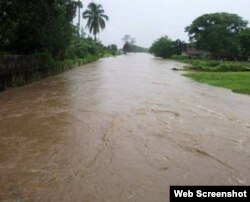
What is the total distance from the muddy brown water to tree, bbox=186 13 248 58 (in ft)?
169

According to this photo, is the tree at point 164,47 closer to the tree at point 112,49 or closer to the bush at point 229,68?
the tree at point 112,49

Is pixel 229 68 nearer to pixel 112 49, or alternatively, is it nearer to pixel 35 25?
pixel 35 25

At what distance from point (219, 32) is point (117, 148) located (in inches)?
2395

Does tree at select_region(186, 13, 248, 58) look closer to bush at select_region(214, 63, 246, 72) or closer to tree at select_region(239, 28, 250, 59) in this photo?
tree at select_region(239, 28, 250, 59)

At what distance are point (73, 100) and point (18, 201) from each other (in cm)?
1096

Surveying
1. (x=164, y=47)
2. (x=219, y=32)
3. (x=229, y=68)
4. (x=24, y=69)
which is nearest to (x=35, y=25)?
(x=24, y=69)

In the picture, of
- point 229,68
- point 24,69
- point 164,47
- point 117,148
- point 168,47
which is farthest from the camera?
point 164,47

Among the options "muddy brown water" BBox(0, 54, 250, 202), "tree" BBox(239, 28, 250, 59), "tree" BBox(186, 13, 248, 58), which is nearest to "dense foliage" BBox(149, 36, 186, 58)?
"tree" BBox(186, 13, 248, 58)

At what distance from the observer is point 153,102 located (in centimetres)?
1598

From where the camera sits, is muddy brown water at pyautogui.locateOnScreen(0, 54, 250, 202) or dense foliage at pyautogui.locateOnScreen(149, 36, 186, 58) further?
dense foliage at pyautogui.locateOnScreen(149, 36, 186, 58)

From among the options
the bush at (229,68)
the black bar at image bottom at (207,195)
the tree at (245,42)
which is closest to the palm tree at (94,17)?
the tree at (245,42)

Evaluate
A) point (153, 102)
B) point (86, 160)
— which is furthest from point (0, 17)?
point (86, 160)

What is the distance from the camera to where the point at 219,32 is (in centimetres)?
6525

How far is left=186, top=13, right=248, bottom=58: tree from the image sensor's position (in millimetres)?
64625
